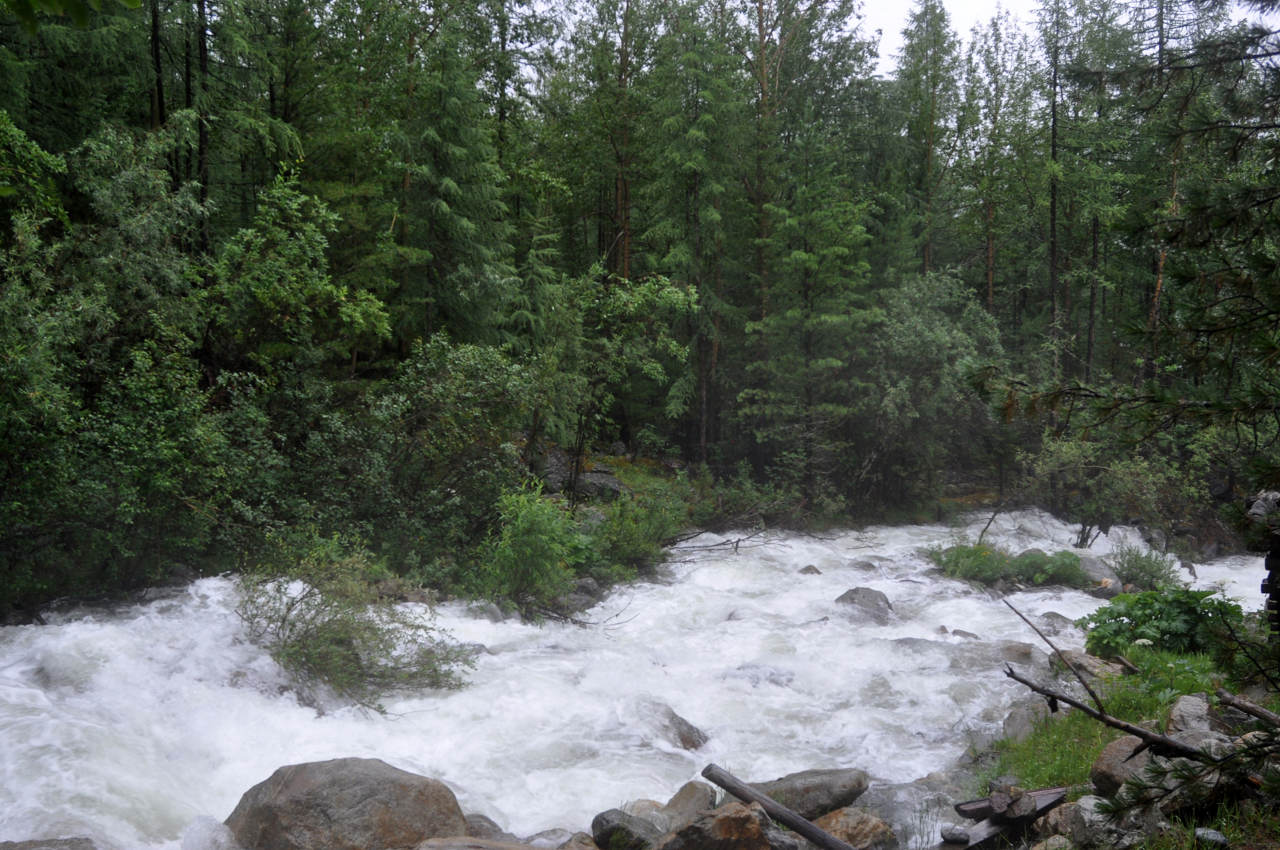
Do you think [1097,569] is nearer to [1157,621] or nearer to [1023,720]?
[1157,621]

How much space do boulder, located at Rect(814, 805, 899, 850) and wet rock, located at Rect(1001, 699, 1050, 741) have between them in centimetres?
205

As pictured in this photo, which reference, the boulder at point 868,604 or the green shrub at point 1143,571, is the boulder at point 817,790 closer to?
the boulder at point 868,604

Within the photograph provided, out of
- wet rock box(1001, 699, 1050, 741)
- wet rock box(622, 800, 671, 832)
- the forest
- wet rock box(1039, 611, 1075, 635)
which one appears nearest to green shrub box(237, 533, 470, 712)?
the forest

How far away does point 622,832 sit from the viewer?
584 cm

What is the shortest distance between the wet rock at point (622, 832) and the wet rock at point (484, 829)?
2.20 feet

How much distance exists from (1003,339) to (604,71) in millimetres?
13818

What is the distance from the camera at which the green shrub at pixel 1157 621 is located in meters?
8.07

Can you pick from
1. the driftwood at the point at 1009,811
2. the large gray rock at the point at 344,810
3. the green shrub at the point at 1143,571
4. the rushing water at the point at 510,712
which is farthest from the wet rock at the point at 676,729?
the green shrub at the point at 1143,571

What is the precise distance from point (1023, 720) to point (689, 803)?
347 centimetres

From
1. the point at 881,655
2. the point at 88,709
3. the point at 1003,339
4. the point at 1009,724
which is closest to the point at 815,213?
the point at 1003,339

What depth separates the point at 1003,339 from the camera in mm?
24578

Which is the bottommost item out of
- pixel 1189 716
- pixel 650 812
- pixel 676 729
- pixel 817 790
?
pixel 676 729

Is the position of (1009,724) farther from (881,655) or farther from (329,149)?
(329,149)

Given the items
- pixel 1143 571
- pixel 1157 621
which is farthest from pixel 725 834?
pixel 1143 571
